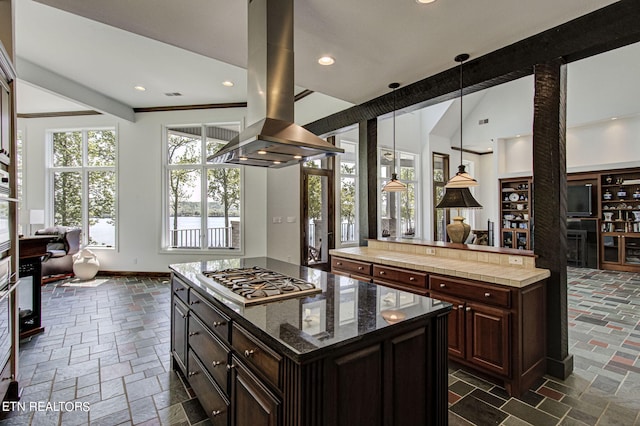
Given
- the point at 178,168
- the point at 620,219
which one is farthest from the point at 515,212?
the point at 178,168

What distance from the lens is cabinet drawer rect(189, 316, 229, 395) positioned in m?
1.68

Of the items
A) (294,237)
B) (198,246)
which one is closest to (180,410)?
(294,237)

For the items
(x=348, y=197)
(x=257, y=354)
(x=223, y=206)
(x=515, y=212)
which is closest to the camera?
(x=257, y=354)

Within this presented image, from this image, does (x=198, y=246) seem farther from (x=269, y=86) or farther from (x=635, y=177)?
(x=635, y=177)

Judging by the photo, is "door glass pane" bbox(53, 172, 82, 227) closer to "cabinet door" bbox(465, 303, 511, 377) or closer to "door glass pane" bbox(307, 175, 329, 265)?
"door glass pane" bbox(307, 175, 329, 265)

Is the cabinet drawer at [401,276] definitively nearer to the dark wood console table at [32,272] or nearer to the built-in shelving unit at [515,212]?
the dark wood console table at [32,272]

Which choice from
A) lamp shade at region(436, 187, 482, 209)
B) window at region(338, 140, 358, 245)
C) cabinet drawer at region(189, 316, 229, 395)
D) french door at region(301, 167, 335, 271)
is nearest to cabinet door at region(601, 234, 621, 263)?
window at region(338, 140, 358, 245)

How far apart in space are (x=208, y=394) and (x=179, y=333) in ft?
2.39

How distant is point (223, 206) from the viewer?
667 centimetres

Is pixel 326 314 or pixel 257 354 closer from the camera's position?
pixel 257 354

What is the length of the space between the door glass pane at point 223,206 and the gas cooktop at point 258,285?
4359mm

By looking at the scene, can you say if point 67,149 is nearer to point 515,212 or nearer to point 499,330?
point 499,330

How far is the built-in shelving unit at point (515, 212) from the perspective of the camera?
893 centimetres

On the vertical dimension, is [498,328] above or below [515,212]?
below
